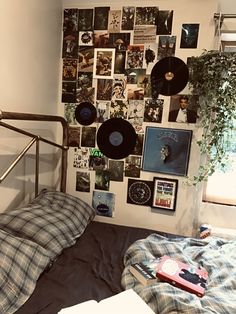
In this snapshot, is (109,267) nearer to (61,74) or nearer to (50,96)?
(50,96)

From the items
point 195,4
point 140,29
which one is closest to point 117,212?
point 140,29

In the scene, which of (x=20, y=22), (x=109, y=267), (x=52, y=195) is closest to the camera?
(x=109, y=267)

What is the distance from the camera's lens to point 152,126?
6.98 feet

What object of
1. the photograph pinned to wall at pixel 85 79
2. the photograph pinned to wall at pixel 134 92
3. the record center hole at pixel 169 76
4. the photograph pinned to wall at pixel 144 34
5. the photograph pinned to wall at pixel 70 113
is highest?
the photograph pinned to wall at pixel 144 34

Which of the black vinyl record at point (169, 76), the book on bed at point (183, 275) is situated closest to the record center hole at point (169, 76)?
the black vinyl record at point (169, 76)

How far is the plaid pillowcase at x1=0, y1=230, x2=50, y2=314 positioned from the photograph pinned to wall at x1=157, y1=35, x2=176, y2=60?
1.47m

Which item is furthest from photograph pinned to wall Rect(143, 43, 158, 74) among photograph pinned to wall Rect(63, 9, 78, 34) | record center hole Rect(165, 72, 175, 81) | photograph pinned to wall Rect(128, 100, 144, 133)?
photograph pinned to wall Rect(63, 9, 78, 34)

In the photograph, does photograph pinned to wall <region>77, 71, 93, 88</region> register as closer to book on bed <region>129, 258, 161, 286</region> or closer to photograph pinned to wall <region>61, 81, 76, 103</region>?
photograph pinned to wall <region>61, 81, 76, 103</region>

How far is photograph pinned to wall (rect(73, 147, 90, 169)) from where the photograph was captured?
2279 millimetres

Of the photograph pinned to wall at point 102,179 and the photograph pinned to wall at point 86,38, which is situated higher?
the photograph pinned to wall at point 86,38

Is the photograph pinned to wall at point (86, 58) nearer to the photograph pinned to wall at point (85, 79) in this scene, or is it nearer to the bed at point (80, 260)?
the photograph pinned to wall at point (85, 79)

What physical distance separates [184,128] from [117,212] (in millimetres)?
791

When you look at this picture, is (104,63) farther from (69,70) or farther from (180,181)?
(180,181)

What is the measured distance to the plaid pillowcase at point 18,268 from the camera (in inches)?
44.9
